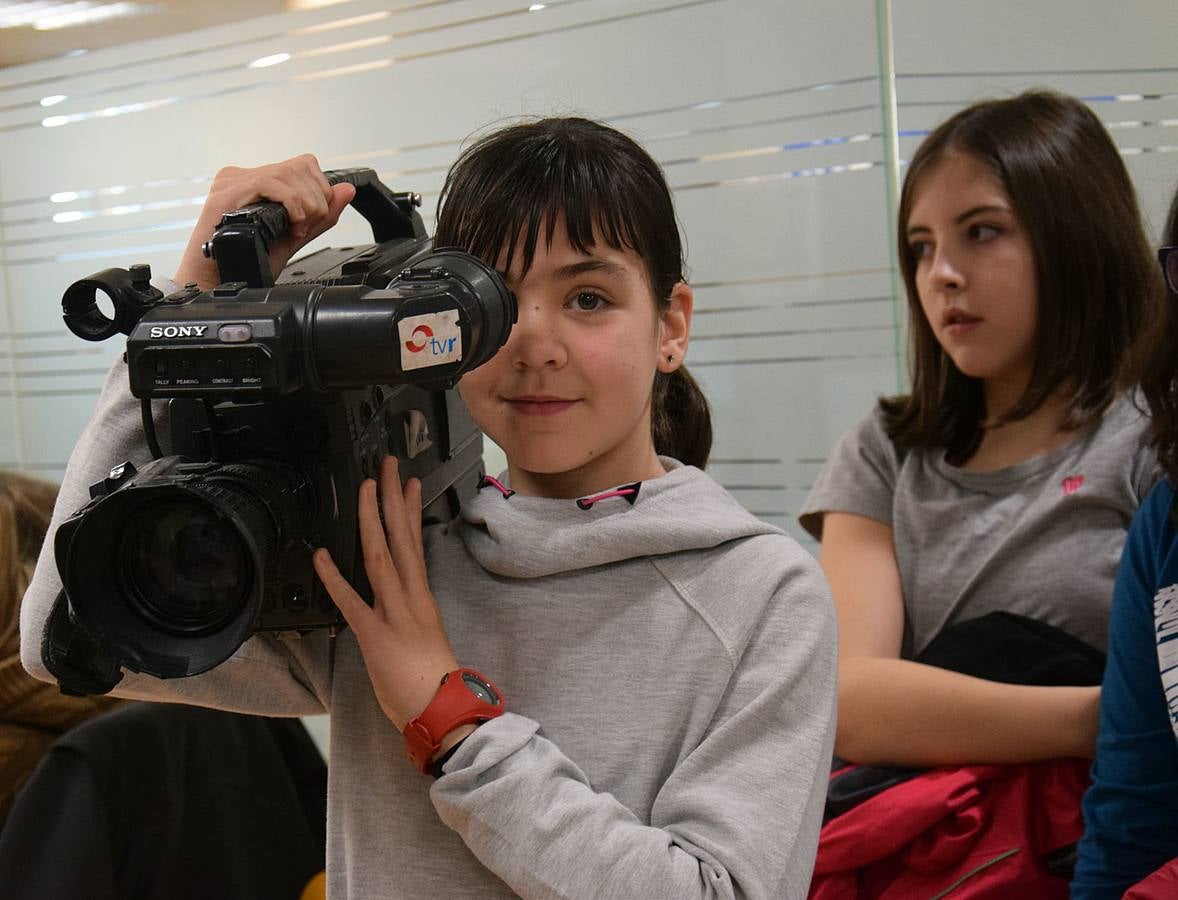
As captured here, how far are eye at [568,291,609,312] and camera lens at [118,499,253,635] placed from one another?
365mm

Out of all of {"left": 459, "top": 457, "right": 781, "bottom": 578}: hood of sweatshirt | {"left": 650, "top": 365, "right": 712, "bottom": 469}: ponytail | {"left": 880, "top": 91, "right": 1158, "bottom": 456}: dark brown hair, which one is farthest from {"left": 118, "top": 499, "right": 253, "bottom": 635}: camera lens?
{"left": 880, "top": 91, "right": 1158, "bottom": 456}: dark brown hair

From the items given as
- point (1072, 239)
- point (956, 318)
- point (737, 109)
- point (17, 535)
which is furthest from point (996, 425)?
point (17, 535)

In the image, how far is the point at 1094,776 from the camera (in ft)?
4.11

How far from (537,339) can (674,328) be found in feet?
0.61

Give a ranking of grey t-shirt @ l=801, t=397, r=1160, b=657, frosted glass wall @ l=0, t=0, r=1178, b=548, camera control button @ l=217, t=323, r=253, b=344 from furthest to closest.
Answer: frosted glass wall @ l=0, t=0, r=1178, b=548
grey t-shirt @ l=801, t=397, r=1160, b=657
camera control button @ l=217, t=323, r=253, b=344

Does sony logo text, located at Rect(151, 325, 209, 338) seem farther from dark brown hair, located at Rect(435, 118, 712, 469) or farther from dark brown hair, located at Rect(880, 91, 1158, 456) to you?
dark brown hair, located at Rect(880, 91, 1158, 456)

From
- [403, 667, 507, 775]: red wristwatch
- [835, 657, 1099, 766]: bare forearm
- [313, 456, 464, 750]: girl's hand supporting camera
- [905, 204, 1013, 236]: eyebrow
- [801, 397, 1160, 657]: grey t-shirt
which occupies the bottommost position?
[835, 657, 1099, 766]: bare forearm

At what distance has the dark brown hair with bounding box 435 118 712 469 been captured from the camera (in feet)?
3.44

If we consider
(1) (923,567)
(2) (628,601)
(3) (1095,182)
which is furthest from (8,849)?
(3) (1095,182)

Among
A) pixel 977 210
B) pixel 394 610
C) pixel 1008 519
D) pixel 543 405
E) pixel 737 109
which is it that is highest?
pixel 737 109

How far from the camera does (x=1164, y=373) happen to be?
1.29m

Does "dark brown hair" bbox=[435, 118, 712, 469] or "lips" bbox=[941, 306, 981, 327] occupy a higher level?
"dark brown hair" bbox=[435, 118, 712, 469]

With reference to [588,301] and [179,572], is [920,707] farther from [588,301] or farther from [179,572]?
[179,572]

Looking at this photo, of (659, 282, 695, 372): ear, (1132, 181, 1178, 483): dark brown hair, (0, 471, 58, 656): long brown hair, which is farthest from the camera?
(0, 471, 58, 656): long brown hair
